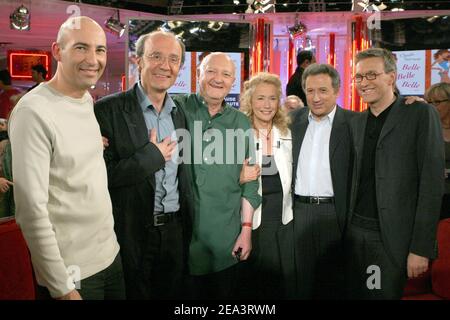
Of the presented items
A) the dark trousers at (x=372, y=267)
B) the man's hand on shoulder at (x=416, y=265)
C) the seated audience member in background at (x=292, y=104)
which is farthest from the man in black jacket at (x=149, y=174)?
the seated audience member in background at (x=292, y=104)

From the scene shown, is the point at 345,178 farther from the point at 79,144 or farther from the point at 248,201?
the point at 79,144

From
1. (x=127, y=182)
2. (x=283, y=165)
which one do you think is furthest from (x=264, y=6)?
(x=127, y=182)

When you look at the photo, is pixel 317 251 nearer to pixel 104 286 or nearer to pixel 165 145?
pixel 165 145

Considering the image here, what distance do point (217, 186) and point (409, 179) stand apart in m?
0.91

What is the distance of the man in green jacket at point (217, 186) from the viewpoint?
2.46m

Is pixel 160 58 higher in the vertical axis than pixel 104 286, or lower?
higher

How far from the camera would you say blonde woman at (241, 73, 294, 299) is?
2.73 meters

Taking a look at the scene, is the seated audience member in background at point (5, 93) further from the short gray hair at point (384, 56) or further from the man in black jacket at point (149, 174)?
the short gray hair at point (384, 56)

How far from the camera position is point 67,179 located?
1699 millimetres

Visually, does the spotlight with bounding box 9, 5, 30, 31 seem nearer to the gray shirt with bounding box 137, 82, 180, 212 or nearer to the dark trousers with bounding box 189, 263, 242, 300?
the gray shirt with bounding box 137, 82, 180, 212

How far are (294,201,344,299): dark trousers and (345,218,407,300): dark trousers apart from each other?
0.41ft

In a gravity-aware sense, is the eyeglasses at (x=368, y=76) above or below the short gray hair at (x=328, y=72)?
below
